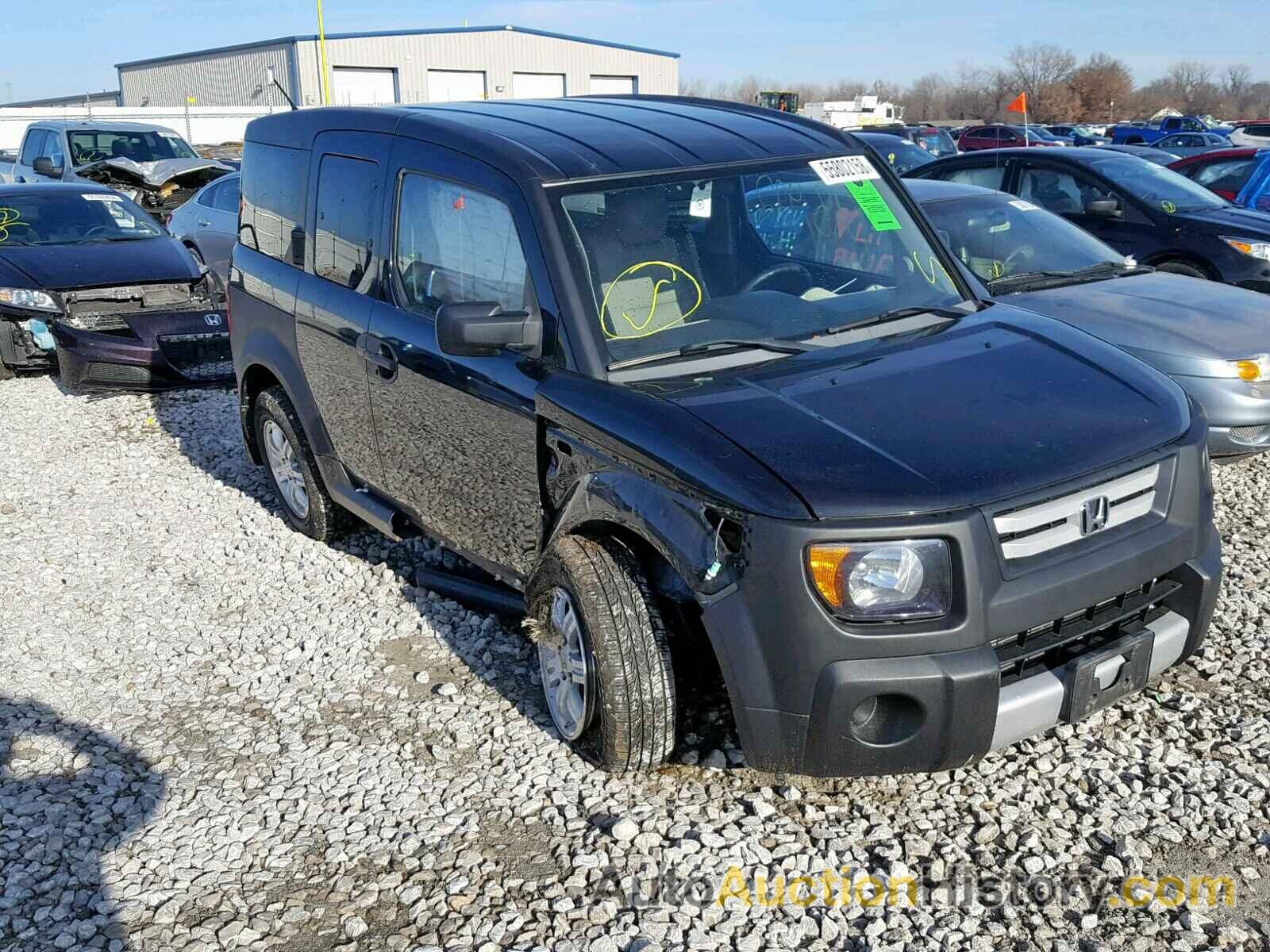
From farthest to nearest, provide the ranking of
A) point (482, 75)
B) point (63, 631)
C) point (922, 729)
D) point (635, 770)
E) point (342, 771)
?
point (482, 75), point (63, 631), point (342, 771), point (635, 770), point (922, 729)

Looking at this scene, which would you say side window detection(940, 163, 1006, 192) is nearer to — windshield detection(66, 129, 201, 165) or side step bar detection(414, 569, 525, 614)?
side step bar detection(414, 569, 525, 614)

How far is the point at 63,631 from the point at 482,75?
51.8 m

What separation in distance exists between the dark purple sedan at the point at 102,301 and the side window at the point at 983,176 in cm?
612

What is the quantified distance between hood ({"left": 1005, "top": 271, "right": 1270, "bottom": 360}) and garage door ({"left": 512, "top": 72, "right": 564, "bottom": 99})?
165 feet

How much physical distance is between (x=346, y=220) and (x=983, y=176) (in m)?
6.33

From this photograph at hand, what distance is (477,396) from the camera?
13.2 ft

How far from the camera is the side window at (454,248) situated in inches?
152

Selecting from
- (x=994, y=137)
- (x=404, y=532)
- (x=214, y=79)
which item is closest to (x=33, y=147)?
(x=404, y=532)

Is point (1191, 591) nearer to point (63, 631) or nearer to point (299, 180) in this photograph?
point (299, 180)

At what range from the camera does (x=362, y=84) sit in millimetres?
50844

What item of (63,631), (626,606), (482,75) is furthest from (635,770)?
(482,75)

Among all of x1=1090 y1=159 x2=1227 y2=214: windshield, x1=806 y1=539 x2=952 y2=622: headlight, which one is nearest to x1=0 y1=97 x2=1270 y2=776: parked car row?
x1=806 y1=539 x2=952 y2=622: headlight

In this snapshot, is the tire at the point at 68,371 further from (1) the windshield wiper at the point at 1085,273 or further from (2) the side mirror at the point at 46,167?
(1) the windshield wiper at the point at 1085,273

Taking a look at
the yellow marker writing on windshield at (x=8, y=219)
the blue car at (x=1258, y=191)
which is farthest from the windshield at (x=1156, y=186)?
the yellow marker writing on windshield at (x=8, y=219)
